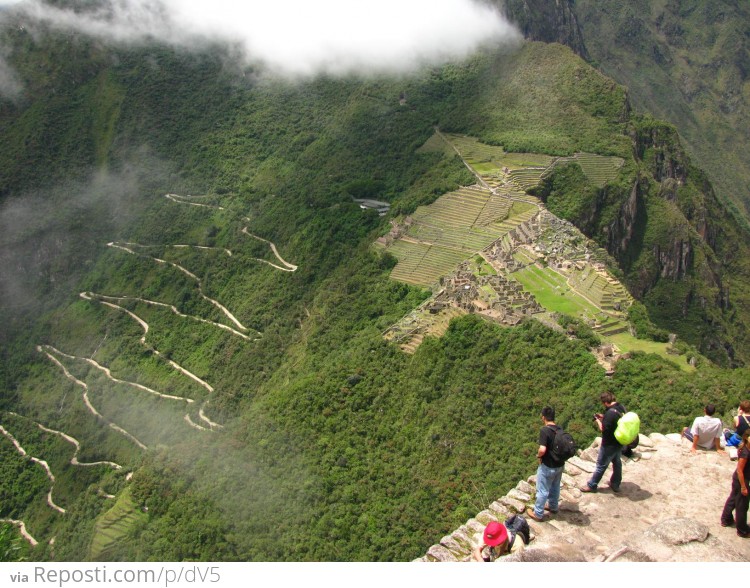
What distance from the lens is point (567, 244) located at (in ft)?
149

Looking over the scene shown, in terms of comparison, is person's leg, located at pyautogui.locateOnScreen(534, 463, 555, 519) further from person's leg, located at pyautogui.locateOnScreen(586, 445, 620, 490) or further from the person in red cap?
person's leg, located at pyautogui.locateOnScreen(586, 445, 620, 490)

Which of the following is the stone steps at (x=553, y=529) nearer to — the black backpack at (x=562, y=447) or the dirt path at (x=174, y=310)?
the black backpack at (x=562, y=447)

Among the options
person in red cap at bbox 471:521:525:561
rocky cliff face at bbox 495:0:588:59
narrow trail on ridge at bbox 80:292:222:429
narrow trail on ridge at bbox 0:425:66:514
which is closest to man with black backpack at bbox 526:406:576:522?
person in red cap at bbox 471:521:525:561

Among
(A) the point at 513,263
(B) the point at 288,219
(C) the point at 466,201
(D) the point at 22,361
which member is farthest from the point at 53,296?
(A) the point at 513,263

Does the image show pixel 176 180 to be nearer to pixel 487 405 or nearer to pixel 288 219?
pixel 288 219

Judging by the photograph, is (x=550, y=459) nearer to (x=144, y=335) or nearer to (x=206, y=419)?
(x=206, y=419)

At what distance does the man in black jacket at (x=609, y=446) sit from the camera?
49.8 feet

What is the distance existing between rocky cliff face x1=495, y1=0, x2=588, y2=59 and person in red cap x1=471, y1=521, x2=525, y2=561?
93.1m

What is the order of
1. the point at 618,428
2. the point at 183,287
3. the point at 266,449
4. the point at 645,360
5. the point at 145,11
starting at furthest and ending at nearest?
the point at 145,11 → the point at 183,287 → the point at 266,449 → the point at 645,360 → the point at 618,428

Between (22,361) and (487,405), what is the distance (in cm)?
4764

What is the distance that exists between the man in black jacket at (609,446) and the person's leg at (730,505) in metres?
2.10

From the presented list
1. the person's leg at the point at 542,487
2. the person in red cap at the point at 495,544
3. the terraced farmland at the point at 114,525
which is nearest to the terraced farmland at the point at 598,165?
the terraced farmland at the point at 114,525

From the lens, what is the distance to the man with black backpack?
14328mm

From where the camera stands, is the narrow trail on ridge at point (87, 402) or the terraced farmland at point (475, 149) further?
the terraced farmland at point (475, 149)
